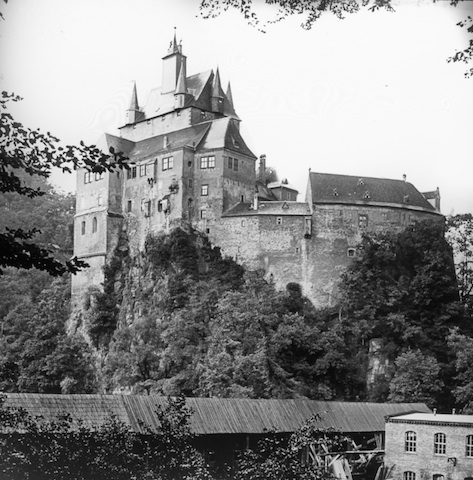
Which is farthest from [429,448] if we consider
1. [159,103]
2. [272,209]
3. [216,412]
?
[272,209]

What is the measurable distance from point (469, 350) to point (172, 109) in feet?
26.6

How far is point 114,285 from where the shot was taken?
73.9ft

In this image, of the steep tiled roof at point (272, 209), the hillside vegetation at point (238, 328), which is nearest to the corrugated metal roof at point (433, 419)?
the hillside vegetation at point (238, 328)

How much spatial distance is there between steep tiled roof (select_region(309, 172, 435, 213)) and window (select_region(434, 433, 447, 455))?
823 cm

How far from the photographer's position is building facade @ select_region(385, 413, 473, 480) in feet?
36.7

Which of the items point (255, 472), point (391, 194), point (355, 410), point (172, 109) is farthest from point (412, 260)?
point (255, 472)

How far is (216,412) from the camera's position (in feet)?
35.8

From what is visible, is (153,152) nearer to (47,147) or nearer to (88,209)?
(88,209)

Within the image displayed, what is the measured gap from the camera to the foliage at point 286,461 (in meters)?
7.87

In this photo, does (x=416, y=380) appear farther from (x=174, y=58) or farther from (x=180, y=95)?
(x=174, y=58)

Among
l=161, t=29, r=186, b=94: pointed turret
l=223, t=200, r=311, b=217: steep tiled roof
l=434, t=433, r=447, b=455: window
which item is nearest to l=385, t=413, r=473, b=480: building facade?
l=434, t=433, r=447, b=455: window

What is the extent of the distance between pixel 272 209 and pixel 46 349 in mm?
6227

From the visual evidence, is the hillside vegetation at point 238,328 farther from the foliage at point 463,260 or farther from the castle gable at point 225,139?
the castle gable at point 225,139

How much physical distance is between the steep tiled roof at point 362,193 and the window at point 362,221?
42 centimetres
